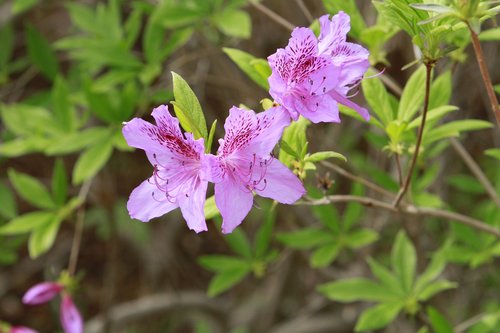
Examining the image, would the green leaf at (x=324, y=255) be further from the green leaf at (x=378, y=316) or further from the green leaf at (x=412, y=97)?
the green leaf at (x=412, y=97)

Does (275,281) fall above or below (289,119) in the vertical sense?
below

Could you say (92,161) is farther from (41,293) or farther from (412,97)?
(412,97)

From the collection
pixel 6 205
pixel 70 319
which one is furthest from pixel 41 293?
pixel 6 205

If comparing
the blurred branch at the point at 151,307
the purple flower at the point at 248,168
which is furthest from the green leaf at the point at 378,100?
the blurred branch at the point at 151,307

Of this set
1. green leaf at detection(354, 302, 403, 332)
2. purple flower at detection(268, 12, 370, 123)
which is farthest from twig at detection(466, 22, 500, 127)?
green leaf at detection(354, 302, 403, 332)

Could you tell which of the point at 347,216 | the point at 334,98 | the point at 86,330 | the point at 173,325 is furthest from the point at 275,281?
the point at 334,98

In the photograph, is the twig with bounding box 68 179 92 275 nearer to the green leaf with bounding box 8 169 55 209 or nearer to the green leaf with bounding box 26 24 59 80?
the green leaf with bounding box 8 169 55 209

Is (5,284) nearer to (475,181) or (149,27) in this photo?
(149,27)

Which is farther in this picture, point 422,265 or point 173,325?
point 173,325
